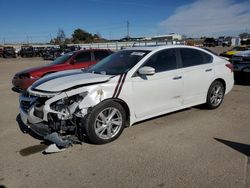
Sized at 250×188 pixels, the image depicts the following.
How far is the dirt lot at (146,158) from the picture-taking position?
341 cm

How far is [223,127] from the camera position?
5348 mm

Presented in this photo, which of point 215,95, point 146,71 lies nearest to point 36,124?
point 146,71

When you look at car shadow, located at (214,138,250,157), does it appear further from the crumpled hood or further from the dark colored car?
the dark colored car

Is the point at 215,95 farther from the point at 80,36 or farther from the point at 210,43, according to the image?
the point at 80,36

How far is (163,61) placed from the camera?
547 centimetres

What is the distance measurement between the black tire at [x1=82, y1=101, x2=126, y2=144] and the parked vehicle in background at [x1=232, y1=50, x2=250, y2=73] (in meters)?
7.14

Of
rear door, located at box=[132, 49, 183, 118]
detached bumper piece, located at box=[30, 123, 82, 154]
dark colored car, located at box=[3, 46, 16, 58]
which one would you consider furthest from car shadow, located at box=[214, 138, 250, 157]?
dark colored car, located at box=[3, 46, 16, 58]

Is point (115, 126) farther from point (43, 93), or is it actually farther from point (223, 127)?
point (223, 127)

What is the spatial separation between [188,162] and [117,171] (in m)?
1.02

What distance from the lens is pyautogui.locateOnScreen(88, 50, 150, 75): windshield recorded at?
5113 millimetres

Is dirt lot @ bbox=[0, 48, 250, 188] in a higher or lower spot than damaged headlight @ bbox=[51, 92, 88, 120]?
lower

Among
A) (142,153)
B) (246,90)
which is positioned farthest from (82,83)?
(246,90)

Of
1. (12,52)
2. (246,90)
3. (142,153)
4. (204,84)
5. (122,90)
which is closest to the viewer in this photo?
(142,153)

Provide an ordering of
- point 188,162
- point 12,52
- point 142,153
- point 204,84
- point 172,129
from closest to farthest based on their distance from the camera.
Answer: point 188,162 → point 142,153 → point 172,129 → point 204,84 → point 12,52
